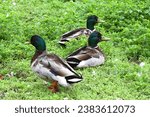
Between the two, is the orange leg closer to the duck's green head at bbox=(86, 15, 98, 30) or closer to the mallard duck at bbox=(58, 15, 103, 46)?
the mallard duck at bbox=(58, 15, 103, 46)

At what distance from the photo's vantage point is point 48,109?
7.70 metres

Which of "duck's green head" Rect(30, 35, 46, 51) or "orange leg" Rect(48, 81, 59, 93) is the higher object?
"duck's green head" Rect(30, 35, 46, 51)

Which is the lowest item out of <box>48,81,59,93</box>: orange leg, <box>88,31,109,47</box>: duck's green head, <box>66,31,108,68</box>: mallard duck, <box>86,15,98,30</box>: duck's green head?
<box>48,81,59,93</box>: orange leg

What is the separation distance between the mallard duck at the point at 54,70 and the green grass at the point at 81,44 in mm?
211

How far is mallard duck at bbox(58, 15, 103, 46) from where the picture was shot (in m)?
10.5

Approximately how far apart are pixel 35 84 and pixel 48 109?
1.26m

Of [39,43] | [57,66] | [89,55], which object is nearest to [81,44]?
[89,55]

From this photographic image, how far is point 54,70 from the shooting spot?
8406mm

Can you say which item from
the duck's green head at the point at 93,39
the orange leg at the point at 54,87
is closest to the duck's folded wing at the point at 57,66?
the orange leg at the point at 54,87

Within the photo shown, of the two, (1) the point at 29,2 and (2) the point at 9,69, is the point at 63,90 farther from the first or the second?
(1) the point at 29,2

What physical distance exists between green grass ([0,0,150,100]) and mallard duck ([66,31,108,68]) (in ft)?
0.36

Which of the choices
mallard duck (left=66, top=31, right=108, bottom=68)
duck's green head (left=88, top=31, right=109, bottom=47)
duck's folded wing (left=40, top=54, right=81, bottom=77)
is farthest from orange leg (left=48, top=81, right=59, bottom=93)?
duck's green head (left=88, top=31, right=109, bottom=47)

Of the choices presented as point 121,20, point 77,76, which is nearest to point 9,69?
point 77,76

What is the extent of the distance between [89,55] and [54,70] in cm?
139
